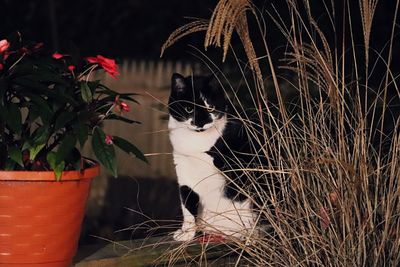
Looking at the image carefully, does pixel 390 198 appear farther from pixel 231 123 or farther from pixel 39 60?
pixel 39 60

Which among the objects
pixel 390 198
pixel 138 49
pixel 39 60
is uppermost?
pixel 39 60

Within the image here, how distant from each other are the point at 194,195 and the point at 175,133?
25 cm

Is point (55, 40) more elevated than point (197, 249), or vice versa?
point (197, 249)

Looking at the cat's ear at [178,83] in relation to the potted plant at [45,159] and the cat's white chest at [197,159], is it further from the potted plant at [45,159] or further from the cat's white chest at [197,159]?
the potted plant at [45,159]

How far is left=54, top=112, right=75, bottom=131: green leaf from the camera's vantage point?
335 cm

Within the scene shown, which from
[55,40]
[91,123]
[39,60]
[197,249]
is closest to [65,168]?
[91,123]

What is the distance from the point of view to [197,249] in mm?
3898

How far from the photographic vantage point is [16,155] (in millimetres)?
3371

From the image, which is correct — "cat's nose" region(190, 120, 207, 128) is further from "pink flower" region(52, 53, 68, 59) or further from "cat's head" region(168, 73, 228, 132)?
"pink flower" region(52, 53, 68, 59)

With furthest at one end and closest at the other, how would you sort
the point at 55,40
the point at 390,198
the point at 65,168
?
the point at 55,40, the point at 65,168, the point at 390,198

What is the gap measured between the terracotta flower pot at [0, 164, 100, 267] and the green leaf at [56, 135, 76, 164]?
0.08 meters

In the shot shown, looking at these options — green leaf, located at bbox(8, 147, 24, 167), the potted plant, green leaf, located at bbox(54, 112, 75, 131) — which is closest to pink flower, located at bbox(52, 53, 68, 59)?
the potted plant

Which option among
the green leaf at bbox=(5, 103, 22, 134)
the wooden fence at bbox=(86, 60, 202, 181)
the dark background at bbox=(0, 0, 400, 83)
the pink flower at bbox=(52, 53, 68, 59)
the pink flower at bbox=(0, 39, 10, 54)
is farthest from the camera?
the dark background at bbox=(0, 0, 400, 83)

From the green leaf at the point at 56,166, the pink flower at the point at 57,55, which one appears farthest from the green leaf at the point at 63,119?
the pink flower at the point at 57,55
